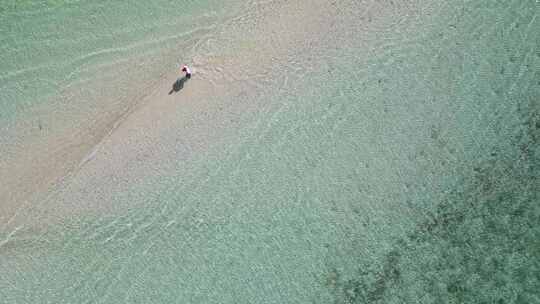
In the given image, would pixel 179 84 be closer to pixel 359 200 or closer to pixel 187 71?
pixel 187 71

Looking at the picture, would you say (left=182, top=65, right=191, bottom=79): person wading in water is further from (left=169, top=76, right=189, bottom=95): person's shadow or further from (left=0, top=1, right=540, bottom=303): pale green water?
(left=0, top=1, right=540, bottom=303): pale green water

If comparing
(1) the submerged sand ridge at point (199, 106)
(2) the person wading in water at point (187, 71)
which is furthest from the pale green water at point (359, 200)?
(2) the person wading in water at point (187, 71)

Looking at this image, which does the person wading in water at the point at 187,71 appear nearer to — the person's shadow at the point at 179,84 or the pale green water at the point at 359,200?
the person's shadow at the point at 179,84

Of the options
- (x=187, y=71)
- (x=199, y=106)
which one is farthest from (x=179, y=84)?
(x=199, y=106)

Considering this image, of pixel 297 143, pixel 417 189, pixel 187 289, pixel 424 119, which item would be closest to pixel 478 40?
pixel 424 119

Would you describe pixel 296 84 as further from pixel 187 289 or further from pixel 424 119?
pixel 187 289

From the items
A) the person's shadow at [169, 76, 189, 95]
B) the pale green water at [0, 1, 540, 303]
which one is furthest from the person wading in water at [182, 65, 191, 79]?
the pale green water at [0, 1, 540, 303]
